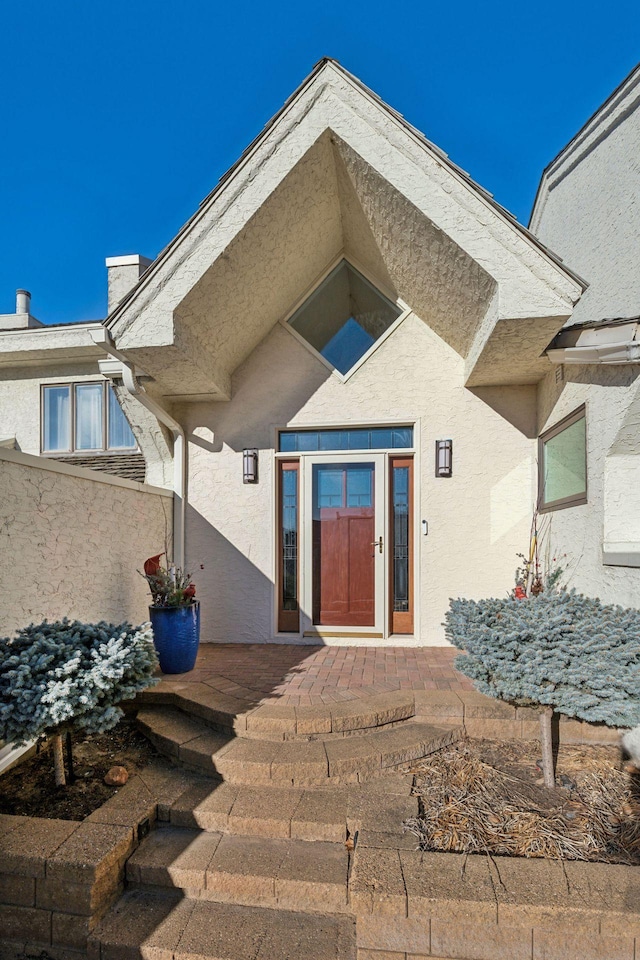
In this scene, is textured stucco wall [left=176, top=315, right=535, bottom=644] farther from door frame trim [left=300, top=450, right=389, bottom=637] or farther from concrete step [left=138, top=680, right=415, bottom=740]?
concrete step [left=138, top=680, right=415, bottom=740]

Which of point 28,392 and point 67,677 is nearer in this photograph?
point 67,677

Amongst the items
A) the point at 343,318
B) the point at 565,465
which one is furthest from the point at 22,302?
the point at 565,465

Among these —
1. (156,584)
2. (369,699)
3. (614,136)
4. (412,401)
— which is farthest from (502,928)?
(614,136)

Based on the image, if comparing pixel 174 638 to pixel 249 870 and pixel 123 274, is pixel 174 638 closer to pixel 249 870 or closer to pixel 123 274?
pixel 249 870

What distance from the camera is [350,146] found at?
5.04 m

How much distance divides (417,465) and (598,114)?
495cm

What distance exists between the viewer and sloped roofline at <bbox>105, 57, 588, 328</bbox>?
4.72 metres

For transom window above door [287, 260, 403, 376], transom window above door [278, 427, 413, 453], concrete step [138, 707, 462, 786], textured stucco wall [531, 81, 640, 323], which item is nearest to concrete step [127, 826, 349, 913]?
concrete step [138, 707, 462, 786]

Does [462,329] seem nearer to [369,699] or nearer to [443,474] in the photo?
[443,474]

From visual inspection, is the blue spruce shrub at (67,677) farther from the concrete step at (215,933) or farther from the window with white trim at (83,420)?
the window with white trim at (83,420)

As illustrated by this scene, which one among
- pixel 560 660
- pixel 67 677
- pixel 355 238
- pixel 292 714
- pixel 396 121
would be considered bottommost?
pixel 292 714

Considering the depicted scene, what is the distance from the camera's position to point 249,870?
289 cm

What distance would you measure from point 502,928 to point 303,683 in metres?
2.70

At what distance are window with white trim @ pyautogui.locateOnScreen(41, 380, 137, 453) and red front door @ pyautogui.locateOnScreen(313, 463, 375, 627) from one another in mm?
3546
